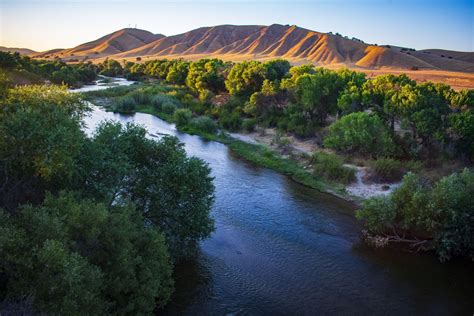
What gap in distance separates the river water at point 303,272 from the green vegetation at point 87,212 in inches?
106

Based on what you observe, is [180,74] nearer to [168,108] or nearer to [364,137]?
[168,108]

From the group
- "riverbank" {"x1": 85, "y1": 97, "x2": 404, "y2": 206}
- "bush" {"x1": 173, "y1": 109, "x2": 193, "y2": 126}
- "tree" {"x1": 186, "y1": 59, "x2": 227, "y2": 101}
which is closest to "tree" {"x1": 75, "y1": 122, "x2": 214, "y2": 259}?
"riverbank" {"x1": 85, "y1": 97, "x2": 404, "y2": 206}

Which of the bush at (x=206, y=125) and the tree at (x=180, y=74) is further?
the tree at (x=180, y=74)

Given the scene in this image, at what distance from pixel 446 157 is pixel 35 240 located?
118ft

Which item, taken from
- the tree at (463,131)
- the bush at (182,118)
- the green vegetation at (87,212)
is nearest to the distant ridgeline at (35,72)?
the bush at (182,118)

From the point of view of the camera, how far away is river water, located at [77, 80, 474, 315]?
A: 19.8 m

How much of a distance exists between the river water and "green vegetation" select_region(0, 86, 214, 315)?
2.69 meters

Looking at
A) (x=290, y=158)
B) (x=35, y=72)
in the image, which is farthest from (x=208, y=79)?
(x=35, y=72)

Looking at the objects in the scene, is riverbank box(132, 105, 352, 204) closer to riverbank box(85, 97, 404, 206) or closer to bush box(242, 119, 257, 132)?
riverbank box(85, 97, 404, 206)

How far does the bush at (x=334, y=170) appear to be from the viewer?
36.9m

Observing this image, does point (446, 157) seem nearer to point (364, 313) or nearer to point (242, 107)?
point (364, 313)

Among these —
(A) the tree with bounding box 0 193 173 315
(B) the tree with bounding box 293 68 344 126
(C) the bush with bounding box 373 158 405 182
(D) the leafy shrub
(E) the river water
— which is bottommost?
(E) the river water

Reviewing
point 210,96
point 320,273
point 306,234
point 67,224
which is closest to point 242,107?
point 210,96

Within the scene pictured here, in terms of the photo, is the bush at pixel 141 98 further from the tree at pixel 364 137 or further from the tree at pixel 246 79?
the tree at pixel 364 137
